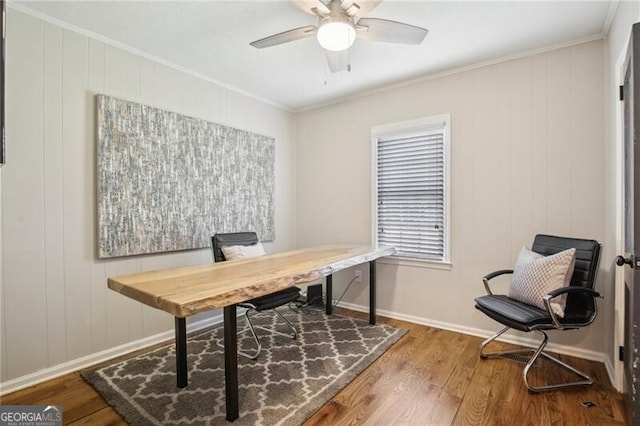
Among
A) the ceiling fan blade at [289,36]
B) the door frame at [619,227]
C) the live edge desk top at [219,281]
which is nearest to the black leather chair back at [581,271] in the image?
the door frame at [619,227]

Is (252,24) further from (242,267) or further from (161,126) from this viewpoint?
(242,267)

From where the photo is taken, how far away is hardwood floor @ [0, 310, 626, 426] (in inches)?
69.7

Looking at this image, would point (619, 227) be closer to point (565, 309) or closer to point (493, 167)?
point (565, 309)

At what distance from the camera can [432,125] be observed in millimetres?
3141

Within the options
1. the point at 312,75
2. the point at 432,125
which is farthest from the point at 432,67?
the point at 312,75

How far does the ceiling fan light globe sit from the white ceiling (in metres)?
0.38

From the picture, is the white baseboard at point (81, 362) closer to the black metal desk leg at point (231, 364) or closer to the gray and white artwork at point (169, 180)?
the gray and white artwork at point (169, 180)

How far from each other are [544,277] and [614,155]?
0.92 metres

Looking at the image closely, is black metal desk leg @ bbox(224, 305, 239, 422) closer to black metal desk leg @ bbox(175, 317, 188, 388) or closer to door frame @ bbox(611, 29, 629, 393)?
black metal desk leg @ bbox(175, 317, 188, 388)

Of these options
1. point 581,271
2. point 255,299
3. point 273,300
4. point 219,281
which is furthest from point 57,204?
point 581,271

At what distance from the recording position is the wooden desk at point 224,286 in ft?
4.91

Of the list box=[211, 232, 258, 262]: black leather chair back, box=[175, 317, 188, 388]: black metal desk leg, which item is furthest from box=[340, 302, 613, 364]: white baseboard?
box=[175, 317, 188, 388]: black metal desk leg

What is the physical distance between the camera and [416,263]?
3268 mm

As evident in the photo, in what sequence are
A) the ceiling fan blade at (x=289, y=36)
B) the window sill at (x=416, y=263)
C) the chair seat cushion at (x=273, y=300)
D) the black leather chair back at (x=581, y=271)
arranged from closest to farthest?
the ceiling fan blade at (x=289, y=36)
the black leather chair back at (x=581, y=271)
the chair seat cushion at (x=273, y=300)
the window sill at (x=416, y=263)
